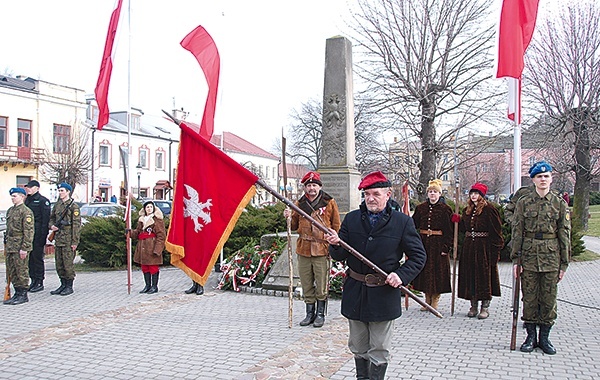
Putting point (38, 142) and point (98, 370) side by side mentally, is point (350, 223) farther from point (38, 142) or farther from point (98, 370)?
point (38, 142)

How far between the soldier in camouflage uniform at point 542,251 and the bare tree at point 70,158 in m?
33.2

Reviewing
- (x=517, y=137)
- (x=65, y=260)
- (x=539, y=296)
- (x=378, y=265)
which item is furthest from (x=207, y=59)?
(x=378, y=265)

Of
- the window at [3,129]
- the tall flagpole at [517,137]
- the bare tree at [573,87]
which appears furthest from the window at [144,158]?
the tall flagpole at [517,137]

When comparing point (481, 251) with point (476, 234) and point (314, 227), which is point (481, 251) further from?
point (314, 227)

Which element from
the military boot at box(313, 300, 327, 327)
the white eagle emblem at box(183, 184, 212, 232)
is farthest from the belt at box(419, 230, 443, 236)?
the white eagle emblem at box(183, 184, 212, 232)

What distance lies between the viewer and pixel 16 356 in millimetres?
5840

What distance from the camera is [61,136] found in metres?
39.7

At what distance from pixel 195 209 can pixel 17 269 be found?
4.87m

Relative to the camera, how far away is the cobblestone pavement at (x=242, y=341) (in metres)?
5.30

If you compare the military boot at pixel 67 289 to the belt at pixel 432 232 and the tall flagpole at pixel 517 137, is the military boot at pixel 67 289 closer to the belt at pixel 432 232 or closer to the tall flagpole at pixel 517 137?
the belt at pixel 432 232

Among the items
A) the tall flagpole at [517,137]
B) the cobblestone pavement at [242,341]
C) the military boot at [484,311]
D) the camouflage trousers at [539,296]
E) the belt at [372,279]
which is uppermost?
the tall flagpole at [517,137]

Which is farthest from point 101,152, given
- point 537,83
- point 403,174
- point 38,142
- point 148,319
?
point 148,319

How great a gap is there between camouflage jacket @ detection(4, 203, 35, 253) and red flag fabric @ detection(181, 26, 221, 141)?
12.6 feet

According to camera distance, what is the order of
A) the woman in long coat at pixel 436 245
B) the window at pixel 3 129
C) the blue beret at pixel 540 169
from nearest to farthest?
the blue beret at pixel 540 169
the woman in long coat at pixel 436 245
the window at pixel 3 129
